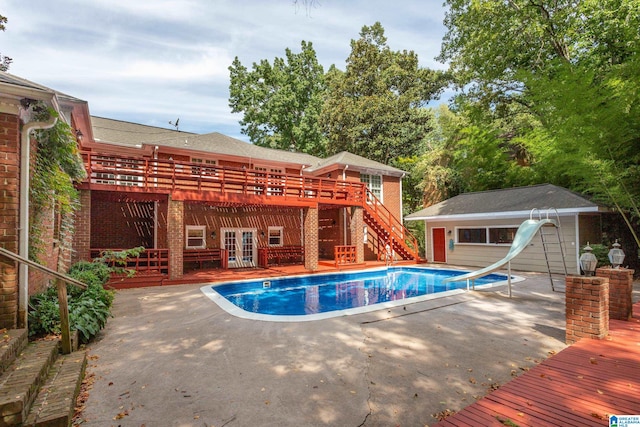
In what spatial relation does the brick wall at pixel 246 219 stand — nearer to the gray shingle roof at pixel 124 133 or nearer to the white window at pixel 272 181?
the white window at pixel 272 181

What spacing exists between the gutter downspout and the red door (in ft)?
53.1

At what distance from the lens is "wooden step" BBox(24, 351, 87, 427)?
2.53 meters

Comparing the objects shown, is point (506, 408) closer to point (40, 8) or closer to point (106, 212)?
point (40, 8)

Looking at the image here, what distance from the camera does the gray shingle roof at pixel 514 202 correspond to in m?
11.5

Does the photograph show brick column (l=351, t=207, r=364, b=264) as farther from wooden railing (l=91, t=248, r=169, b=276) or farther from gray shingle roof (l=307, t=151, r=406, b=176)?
wooden railing (l=91, t=248, r=169, b=276)

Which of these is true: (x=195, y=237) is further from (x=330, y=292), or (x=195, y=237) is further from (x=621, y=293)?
(x=621, y=293)

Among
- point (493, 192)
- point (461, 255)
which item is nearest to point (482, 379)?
point (461, 255)

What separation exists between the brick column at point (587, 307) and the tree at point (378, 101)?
22.5 meters

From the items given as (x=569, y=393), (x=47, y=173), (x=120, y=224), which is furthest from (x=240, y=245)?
(x=569, y=393)

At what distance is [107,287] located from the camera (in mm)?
9500

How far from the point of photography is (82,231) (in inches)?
395

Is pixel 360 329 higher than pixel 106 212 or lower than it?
lower

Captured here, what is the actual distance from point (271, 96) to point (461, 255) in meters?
24.3

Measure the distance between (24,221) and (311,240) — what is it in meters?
10.1
